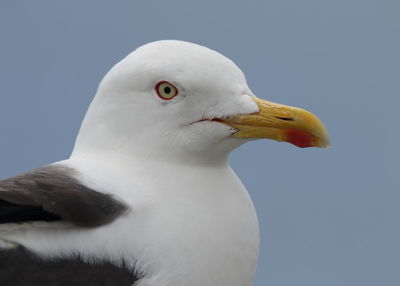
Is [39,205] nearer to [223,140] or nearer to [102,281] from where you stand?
[102,281]

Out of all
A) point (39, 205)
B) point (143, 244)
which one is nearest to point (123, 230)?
point (143, 244)

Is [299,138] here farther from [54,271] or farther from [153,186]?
[54,271]

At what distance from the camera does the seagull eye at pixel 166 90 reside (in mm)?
4461

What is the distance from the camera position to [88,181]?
4.29 meters

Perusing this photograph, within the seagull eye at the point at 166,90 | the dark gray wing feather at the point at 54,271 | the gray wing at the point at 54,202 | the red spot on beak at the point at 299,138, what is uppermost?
the seagull eye at the point at 166,90

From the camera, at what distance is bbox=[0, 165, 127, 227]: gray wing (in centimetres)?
409

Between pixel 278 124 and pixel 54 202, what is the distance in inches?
41.5

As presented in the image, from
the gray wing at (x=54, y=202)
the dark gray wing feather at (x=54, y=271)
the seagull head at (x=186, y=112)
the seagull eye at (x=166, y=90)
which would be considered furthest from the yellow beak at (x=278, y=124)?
the dark gray wing feather at (x=54, y=271)

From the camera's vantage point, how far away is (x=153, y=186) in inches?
173

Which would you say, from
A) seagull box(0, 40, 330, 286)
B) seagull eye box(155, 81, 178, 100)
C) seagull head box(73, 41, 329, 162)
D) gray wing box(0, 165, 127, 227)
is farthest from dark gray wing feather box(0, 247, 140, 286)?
seagull eye box(155, 81, 178, 100)

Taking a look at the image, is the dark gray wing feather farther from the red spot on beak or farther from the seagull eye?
the red spot on beak

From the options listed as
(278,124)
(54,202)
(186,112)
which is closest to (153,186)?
(186,112)

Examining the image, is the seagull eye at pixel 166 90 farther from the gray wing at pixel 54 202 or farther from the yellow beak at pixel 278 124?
the gray wing at pixel 54 202

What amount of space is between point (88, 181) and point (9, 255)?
45cm
